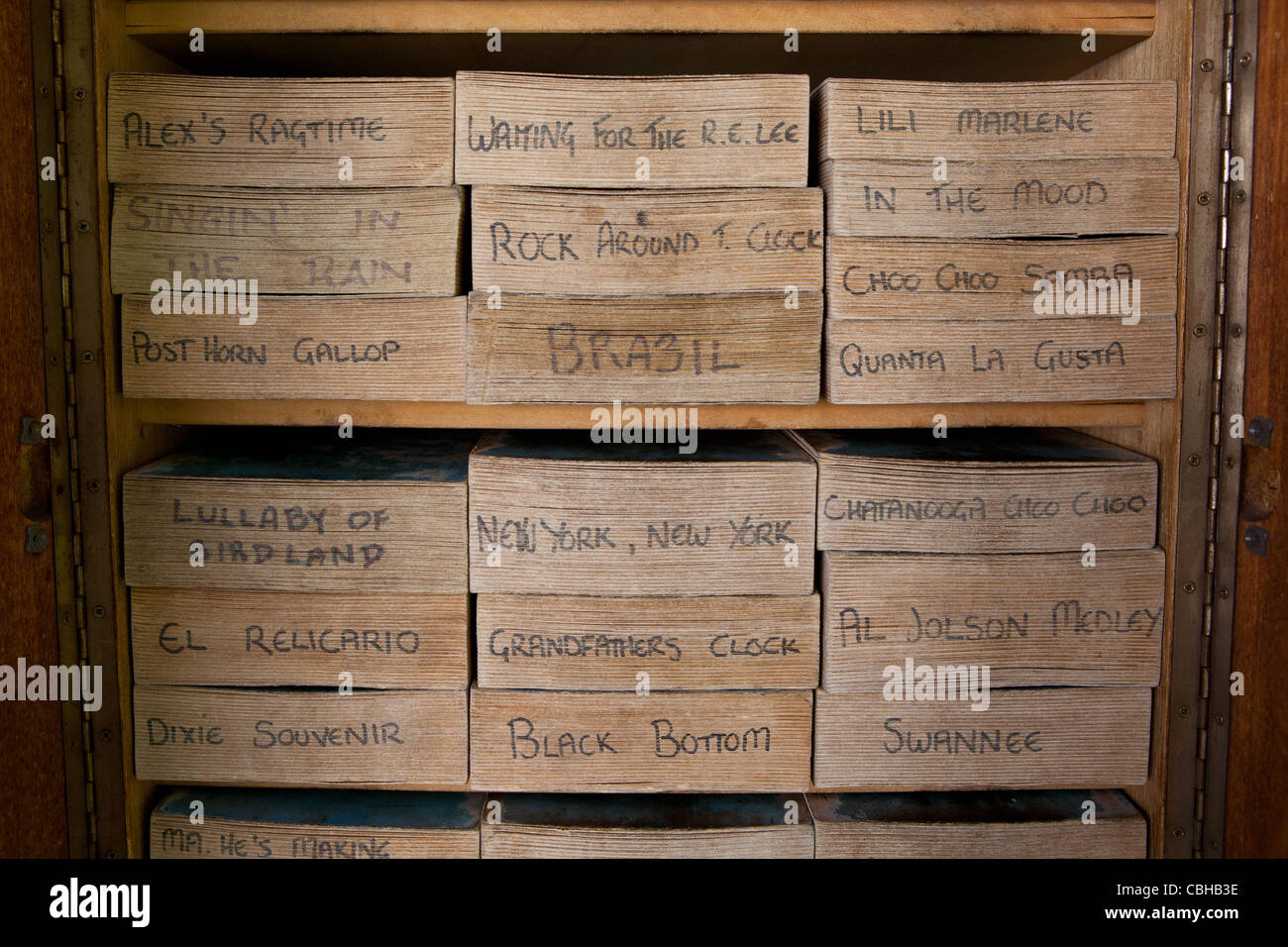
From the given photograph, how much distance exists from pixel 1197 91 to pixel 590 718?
1357 millimetres

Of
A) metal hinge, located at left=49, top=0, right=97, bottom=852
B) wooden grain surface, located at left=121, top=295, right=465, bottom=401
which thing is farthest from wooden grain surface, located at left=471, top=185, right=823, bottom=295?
metal hinge, located at left=49, top=0, right=97, bottom=852

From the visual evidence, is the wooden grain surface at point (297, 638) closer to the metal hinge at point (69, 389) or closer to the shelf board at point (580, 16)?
the metal hinge at point (69, 389)

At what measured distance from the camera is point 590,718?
1381 mm

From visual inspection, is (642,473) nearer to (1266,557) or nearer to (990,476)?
(990,476)

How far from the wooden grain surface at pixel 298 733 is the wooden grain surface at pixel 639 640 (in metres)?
0.12

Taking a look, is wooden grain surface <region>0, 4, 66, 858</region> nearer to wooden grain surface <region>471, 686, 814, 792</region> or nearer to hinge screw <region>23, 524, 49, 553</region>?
hinge screw <region>23, 524, 49, 553</region>

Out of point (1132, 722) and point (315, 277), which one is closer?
point (315, 277)

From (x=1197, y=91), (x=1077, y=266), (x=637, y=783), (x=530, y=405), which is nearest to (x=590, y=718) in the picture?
(x=637, y=783)

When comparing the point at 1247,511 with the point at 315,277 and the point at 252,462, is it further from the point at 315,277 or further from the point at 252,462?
the point at 252,462

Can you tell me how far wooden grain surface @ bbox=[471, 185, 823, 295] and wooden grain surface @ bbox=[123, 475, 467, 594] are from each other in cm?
37

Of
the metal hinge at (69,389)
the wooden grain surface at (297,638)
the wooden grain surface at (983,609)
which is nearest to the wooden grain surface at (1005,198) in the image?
the wooden grain surface at (983,609)

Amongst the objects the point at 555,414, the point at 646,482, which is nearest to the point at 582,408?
the point at 555,414

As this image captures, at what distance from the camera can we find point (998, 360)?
1.32 meters
